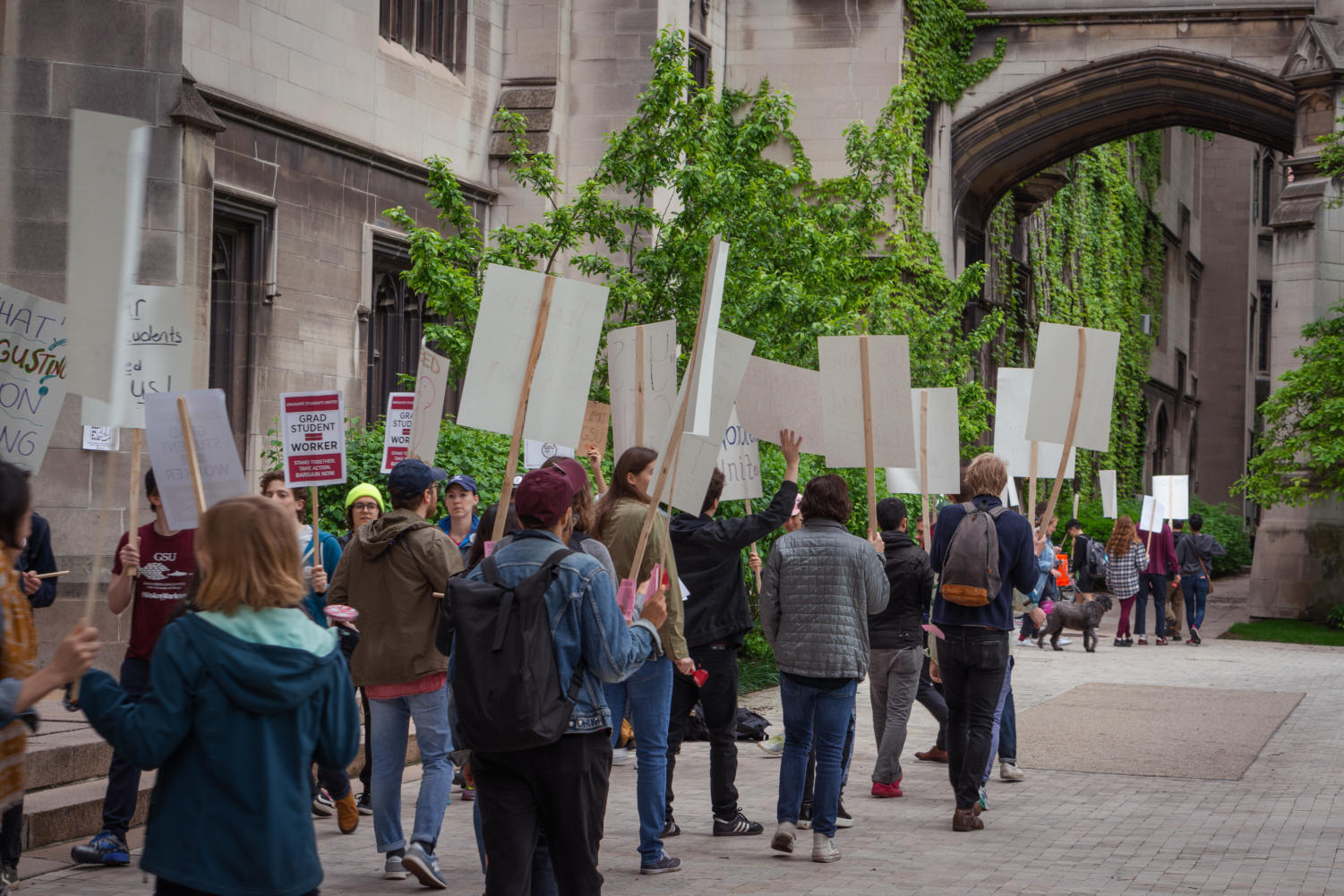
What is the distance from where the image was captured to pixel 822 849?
7.42 metres

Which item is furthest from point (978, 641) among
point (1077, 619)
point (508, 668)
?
point (1077, 619)

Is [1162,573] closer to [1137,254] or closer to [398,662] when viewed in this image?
[398,662]

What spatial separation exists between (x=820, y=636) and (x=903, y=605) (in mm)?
2032

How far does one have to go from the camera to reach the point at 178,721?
11.6ft

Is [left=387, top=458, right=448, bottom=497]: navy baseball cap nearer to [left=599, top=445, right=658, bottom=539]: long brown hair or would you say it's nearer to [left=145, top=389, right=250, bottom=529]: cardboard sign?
[left=599, top=445, right=658, bottom=539]: long brown hair

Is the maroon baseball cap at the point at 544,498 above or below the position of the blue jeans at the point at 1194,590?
above

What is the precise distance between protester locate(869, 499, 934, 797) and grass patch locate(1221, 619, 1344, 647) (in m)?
14.4

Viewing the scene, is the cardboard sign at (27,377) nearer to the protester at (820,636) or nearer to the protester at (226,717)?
the protester at (226,717)

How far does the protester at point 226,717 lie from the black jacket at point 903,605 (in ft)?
19.6

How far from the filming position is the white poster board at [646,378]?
8.34 m

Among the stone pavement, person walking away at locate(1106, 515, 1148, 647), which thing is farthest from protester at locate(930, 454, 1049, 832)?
person walking away at locate(1106, 515, 1148, 647)

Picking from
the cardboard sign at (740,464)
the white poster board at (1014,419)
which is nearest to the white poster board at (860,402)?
the cardboard sign at (740,464)

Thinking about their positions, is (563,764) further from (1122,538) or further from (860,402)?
(1122,538)

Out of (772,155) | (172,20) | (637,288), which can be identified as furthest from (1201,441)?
(172,20)
